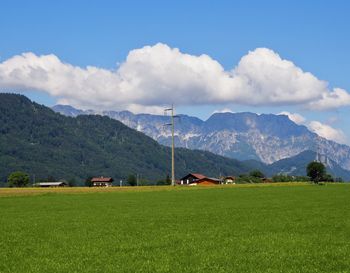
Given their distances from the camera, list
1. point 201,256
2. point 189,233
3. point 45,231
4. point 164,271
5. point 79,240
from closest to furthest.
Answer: point 164,271 → point 201,256 → point 79,240 → point 189,233 → point 45,231

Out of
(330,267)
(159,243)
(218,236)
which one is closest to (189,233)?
(218,236)

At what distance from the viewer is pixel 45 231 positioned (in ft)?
117

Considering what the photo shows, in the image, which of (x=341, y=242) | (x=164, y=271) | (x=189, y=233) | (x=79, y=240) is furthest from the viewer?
(x=189, y=233)

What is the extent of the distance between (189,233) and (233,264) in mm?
10814

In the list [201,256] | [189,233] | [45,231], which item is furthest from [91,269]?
[45,231]

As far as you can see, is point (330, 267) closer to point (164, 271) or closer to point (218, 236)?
point (164, 271)

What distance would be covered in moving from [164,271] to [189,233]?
11871 millimetres

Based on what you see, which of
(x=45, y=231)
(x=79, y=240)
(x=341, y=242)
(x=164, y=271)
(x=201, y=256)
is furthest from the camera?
(x=45, y=231)

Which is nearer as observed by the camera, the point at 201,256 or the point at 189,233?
the point at 201,256

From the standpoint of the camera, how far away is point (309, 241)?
90.4 feet

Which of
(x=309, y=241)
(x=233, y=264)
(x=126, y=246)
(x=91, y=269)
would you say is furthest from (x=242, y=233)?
(x=91, y=269)

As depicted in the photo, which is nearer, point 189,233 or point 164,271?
point 164,271

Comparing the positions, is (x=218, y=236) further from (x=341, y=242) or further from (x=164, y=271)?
(x=164, y=271)

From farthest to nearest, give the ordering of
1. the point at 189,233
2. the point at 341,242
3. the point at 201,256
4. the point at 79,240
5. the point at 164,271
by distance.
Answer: the point at 189,233
the point at 79,240
the point at 341,242
the point at 201,256
the point at 164,271
